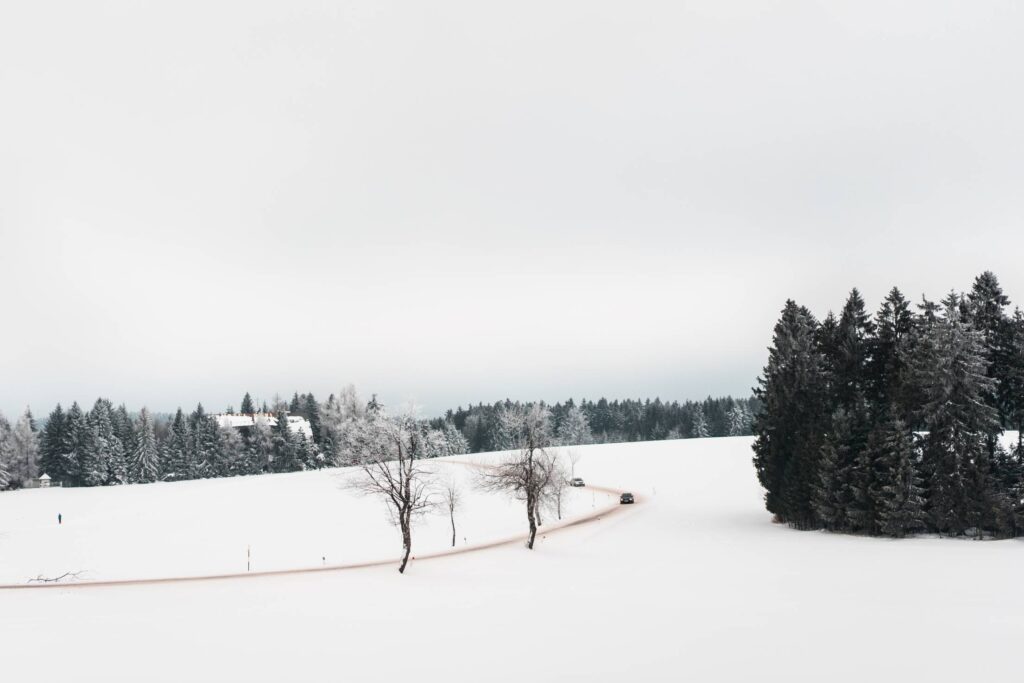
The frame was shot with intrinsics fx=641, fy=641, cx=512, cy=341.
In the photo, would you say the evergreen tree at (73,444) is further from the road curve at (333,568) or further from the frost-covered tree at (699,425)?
the frost-covered tree at (699,425)

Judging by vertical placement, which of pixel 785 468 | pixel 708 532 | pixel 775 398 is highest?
pixel 775 398

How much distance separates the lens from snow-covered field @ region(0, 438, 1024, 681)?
19734 mm

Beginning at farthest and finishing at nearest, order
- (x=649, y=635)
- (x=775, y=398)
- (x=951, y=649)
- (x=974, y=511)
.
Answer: (x=775, y=398)
(x=974, y=511)
(x=649, y=635)
(x=951, y=649)

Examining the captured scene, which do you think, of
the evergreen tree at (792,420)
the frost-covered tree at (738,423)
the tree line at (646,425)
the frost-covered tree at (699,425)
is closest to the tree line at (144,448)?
the tree line at (646,425)

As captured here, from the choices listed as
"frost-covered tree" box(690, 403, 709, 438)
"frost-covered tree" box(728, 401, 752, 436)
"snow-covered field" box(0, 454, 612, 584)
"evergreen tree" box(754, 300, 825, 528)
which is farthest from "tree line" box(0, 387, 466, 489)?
"frost-covered tree" box(728, 401, 752, 436)

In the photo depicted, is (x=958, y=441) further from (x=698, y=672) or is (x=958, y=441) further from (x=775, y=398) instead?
(x=698, y=672)

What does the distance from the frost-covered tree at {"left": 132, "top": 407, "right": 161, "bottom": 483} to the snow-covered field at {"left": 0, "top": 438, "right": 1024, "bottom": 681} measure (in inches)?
2937

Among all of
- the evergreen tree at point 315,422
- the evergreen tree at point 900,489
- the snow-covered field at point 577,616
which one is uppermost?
the evergreen tree at point 315,422

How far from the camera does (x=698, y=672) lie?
1917cm

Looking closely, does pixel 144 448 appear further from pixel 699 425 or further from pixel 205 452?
pixel 699 425

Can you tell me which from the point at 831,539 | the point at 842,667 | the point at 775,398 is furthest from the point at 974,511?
the point at 842,667

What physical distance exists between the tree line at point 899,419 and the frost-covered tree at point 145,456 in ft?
360

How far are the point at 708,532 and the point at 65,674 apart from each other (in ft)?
133

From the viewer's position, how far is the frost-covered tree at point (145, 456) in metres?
117
